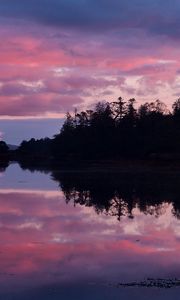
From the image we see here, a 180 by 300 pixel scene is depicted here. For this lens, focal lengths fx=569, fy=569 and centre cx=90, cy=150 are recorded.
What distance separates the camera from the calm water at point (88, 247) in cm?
1205

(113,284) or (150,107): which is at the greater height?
(150,107)

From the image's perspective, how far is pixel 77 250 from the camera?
664 inches

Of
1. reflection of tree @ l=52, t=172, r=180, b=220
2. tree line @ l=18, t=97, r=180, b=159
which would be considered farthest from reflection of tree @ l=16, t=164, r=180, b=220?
tree line @ l=18, t=97, r=180, b=159

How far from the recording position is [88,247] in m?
17.4

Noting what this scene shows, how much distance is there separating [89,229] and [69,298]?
10281 mm

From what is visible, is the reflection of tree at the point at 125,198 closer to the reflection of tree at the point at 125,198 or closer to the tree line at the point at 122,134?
the reflection of tree at the point at 125,198

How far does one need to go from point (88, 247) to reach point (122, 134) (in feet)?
329

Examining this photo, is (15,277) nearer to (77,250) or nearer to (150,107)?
(77,250)

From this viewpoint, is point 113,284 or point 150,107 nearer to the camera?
point 113,284

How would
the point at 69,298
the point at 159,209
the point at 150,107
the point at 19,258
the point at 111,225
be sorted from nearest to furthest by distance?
the point at 69,298
the point at 19,258
the point at 111,225
the point at 159,209
the point at 150,107

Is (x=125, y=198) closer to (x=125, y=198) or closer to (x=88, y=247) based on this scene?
(x=125, y=198)

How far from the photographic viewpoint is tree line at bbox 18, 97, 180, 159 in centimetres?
10525

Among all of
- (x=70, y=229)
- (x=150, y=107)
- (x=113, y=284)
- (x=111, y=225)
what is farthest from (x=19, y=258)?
(x=150, y=107)

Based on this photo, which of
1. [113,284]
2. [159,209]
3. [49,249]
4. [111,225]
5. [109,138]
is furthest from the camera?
[109,138]
